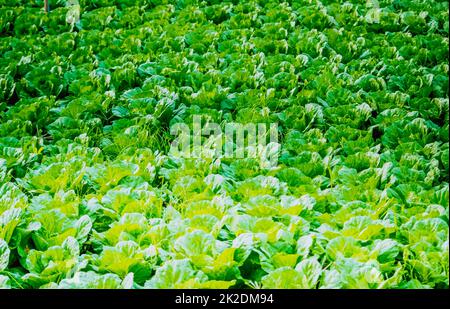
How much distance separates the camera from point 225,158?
277 cm

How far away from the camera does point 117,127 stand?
3053 mm

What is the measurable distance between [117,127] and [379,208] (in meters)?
1.28

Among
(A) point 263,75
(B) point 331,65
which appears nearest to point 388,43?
(B) point 331,65

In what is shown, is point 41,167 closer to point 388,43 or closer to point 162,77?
point 162,77

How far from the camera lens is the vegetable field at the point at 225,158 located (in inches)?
84.0

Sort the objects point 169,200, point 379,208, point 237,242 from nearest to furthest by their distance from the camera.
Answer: point 237,242, point 379,208, point 169,200

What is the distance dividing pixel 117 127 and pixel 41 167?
0.46 m

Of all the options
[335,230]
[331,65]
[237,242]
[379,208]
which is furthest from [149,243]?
[331,65]

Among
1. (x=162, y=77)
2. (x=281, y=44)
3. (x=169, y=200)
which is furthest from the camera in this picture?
(x=281, y=44)

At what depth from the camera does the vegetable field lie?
7.00 ft

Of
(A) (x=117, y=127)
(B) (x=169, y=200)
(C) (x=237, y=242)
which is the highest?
(A) (x=117, y=127)
